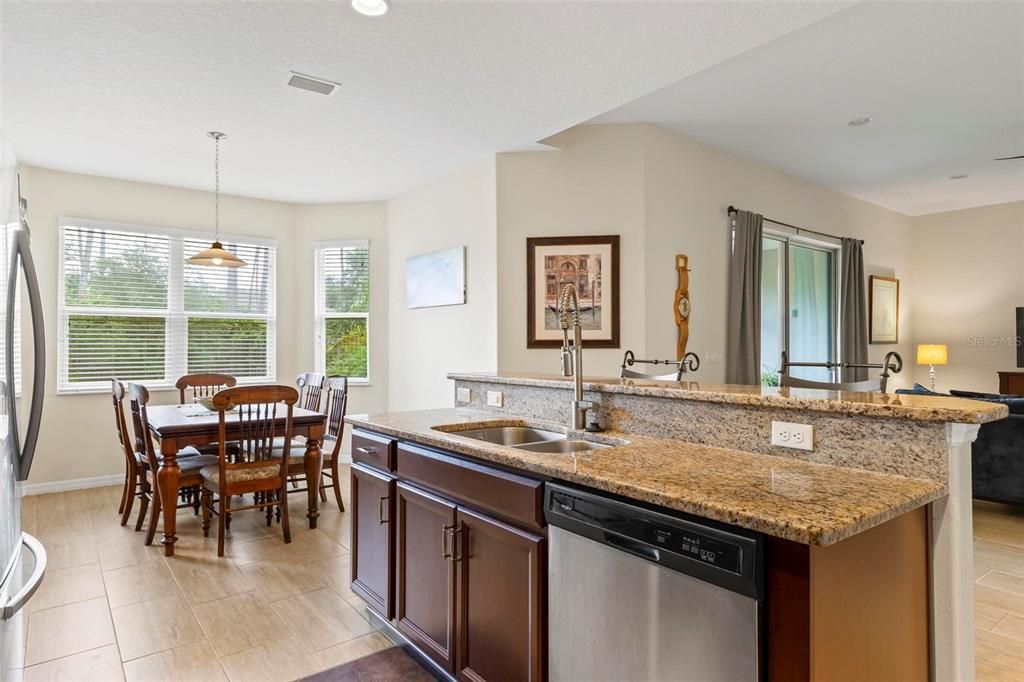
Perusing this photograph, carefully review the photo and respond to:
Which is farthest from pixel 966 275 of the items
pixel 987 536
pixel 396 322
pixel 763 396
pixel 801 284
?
pixel 763 396

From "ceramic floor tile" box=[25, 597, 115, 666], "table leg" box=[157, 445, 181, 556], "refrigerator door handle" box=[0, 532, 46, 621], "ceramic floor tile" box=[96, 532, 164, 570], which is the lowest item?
"ceramic floor tile" box=[25, 597, 115, 666]

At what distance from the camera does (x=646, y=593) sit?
140 cm

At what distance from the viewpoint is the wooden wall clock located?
459cm

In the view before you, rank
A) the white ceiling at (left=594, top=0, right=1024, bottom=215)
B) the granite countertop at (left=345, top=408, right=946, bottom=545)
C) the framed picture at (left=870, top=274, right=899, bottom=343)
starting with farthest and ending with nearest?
1. the framed picture at (left=870, top=274, right=899, bottom=343)
2. the white ceiling at (left=594, top=0, right=1024, bottom=215)
3. the granite countertop at (left=345, top=408, right=946, bottom=545)

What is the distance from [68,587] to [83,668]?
0.91 m

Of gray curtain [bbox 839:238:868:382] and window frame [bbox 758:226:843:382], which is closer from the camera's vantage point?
window frame [bbox 758:226:843:382]

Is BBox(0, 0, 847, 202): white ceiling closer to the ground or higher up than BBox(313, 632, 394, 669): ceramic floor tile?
higher up

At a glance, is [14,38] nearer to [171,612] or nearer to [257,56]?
[257,56]

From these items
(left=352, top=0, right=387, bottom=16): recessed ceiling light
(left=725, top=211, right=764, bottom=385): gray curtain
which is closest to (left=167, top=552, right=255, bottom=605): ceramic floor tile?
(left=352, top=0, right=387, bottom=16): recessed ceiling light

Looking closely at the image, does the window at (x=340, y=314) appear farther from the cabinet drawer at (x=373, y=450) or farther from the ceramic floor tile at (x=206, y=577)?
the cabinet drawer at (x=373, y=450)

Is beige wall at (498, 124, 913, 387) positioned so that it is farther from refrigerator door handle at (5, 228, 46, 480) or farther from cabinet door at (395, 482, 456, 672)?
refrigerator door handle at (5, 228, 46, 480)

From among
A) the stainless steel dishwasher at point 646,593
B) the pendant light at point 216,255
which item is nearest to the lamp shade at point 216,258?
the pendant light at point 216,255

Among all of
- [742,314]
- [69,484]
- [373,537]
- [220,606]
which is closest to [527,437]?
[373,537]

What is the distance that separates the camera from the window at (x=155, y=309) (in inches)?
198
